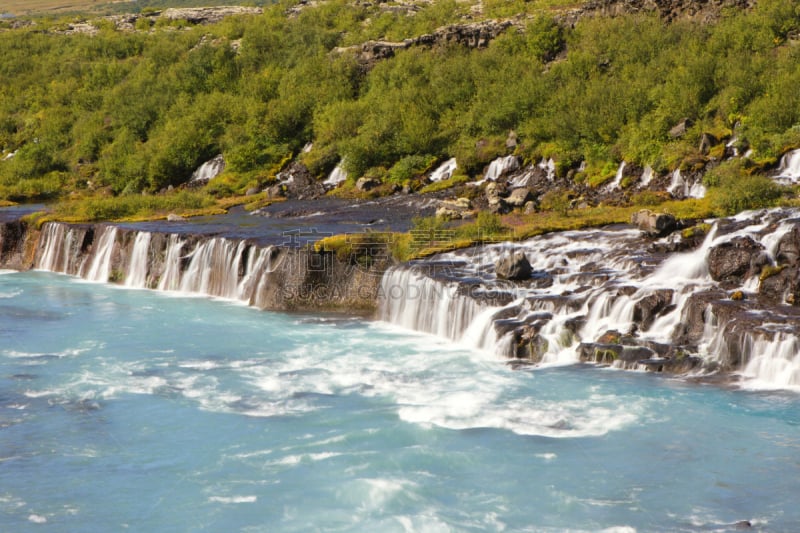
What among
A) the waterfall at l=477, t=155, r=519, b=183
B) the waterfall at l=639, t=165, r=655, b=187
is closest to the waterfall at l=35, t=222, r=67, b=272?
the waterfall at l=477, t=155, r=519, b=183

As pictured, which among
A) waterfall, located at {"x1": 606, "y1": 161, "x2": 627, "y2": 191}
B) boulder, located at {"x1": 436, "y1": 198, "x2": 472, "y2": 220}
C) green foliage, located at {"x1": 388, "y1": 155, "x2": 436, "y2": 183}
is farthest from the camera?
green foliage, located at {"x1": 388, "y1": 155, "x2": 436, "y2": 183}

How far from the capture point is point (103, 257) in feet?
136

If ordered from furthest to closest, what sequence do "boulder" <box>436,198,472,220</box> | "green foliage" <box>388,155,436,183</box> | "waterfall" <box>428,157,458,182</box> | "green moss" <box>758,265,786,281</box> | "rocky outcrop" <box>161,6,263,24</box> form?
1. "rocky outcrop" <box>161,6,263,24</box>
2. "green foliage" <box>388,155,436,183</box>
3. "waterfall" <box>428,157,458,182</box>
4. "boulder" <box>436,198,472,220</box>
5. "green moss" <box>758,265,786,281</box>

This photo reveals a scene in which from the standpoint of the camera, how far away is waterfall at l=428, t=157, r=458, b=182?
5269 cm

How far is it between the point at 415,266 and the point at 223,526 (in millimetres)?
16258

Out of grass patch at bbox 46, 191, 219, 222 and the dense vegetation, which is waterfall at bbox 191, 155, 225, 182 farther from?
grass patch at bbox 46, 191, 219, 222

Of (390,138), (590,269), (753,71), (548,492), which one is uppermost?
(753,71)

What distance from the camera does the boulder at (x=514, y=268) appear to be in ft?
93.6

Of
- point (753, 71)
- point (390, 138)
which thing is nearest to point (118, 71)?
point (390, 138)

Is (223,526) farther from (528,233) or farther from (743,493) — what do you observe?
(528,233)

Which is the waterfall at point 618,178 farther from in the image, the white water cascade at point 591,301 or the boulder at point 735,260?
the boulder at point 735,260

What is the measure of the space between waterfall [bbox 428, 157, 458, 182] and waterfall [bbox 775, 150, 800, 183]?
20211mm

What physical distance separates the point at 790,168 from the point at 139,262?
29.8 meters

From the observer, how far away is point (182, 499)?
16.7 meters
